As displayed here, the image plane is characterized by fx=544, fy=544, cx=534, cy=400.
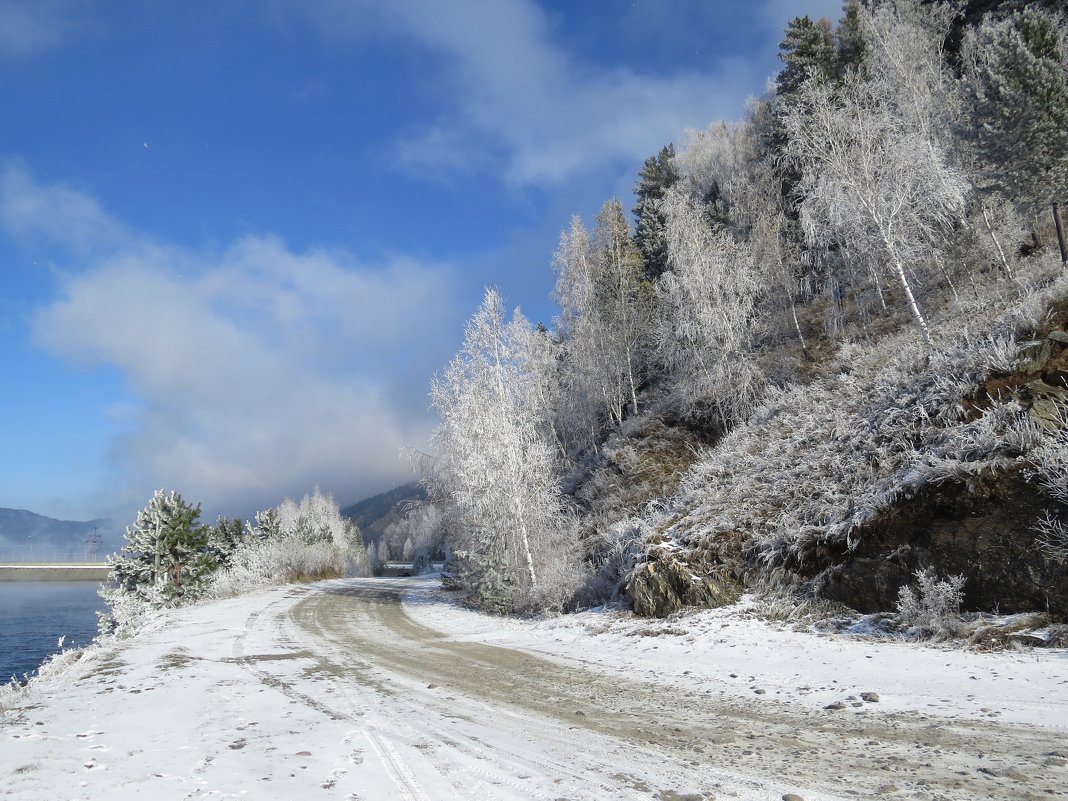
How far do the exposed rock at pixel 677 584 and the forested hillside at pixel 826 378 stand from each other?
2.3 inches

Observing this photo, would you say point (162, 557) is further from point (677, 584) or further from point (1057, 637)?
point (1057, 637)

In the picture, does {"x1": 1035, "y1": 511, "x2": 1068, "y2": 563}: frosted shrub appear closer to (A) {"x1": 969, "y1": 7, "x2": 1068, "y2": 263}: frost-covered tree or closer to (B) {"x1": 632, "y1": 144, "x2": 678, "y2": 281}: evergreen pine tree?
(A) {"x1": 969, "y1": 7, "x2": 1068, "y2": 263}: frost-covered tree

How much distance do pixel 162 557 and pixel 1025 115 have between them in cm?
3632

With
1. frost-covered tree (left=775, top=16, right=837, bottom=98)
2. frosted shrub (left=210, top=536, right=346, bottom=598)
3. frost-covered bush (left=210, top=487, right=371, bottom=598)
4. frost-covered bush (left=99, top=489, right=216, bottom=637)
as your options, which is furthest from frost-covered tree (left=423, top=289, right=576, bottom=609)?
frost-covered tree (left=775, top=16, right=837, bottom=98)

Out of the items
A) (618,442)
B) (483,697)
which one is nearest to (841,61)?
(618,442)

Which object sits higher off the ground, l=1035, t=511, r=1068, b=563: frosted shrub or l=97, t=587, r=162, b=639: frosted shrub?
l=1035, t=511, r=1068, b=563: frosted shrub

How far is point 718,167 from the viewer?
4716cm

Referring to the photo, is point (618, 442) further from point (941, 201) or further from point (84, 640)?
point (84, 640)

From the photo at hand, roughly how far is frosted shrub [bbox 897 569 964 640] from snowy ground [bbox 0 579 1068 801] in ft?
1.62

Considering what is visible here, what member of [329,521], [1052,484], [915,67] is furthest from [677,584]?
[329,521]

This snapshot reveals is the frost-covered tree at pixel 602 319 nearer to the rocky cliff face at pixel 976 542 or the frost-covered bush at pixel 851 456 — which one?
the frost-covered bush at pixel 851 456

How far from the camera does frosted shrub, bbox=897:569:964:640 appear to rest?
6.92 m

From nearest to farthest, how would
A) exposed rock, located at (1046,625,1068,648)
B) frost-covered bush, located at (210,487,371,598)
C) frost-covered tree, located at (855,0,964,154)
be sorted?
1. exposed rock, located at (1046,625,1068,648)
2. frost-covered tree, located at (855,0,964,154)
3. frost-covered bush, located at (210,487,371,598)

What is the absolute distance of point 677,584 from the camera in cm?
1145
